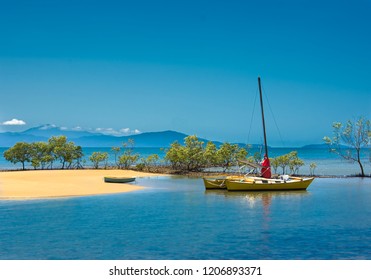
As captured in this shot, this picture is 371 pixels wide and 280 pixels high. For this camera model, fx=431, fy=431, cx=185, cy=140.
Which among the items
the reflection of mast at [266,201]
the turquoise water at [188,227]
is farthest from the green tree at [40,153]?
the reflection of mast at [266,201]

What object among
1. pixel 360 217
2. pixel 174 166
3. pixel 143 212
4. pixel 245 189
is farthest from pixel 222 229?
pixel 174 166

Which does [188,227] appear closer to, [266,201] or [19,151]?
[266,201]

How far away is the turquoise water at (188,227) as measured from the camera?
75.5ft

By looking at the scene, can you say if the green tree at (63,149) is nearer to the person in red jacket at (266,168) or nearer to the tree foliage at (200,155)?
the tree foliage at (200,155)

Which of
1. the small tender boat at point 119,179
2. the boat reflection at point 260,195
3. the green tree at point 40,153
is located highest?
the green tree at point 40,153

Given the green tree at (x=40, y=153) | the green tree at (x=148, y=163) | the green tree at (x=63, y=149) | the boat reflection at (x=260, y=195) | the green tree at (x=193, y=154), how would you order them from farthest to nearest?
the green tree at (x=63, y=149), the green tree at (x=40, y=153), the green tree at (x=148, y=163), the green tree at (x=193, y=154), the boat reflection at (x=260, y=195)

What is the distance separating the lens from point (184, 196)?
4684 cm

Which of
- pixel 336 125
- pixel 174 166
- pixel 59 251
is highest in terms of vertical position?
pixel 336 125

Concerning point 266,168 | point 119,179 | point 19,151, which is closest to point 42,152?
point 19,151

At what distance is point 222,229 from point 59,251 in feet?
35.7

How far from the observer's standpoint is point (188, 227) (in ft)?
97.0

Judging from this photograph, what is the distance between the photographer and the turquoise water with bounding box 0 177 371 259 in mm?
23016
